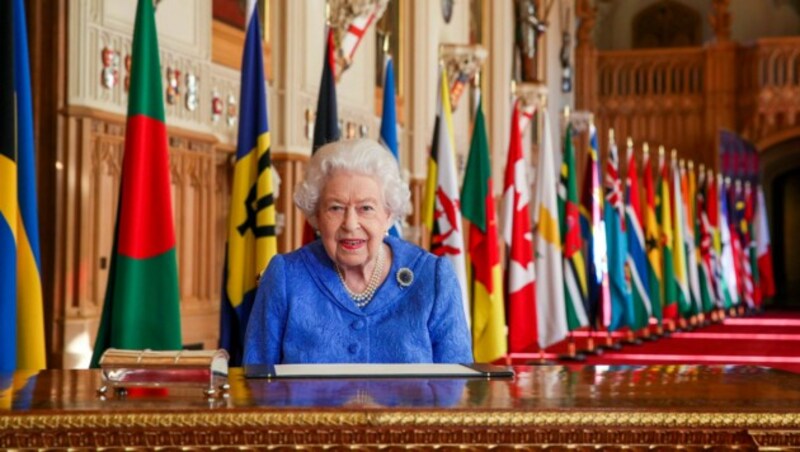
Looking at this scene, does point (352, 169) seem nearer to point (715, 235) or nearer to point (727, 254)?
point (715, 235)

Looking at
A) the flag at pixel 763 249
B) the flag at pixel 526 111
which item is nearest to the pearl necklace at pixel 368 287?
the flag at pixel 526 111

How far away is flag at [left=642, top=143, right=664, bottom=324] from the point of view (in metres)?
17.4

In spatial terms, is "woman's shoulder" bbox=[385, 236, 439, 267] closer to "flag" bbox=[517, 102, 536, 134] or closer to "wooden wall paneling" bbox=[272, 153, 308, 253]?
"wooden wall paneling" bbox=[272, 153, 308, 253]

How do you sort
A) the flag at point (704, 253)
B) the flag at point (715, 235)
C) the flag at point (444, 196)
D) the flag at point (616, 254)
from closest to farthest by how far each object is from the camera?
the flag at point (444, 196), the flag at point (616, 254), the flag at point (704, 253), the flag at point (715, 235)

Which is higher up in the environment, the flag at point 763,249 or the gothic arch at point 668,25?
the gothic arch at point 668,25

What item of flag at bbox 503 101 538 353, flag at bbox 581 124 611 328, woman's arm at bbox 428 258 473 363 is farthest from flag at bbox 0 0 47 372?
flag at bbox 581 124 611 328

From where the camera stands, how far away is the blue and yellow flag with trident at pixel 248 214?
20.2 ft

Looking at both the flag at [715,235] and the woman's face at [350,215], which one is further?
the flag at [715,235]

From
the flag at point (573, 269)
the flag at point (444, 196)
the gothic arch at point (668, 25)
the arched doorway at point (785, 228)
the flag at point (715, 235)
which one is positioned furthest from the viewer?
the arched doorway at point (785, 228)

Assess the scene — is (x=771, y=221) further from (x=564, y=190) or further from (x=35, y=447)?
(x=35, y=447)

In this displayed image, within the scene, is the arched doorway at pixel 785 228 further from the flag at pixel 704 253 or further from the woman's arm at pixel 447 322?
the woman's arm at pixel 447 322

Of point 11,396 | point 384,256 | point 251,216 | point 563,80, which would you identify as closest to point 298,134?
point 251,216

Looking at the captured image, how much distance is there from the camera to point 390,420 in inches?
94.9

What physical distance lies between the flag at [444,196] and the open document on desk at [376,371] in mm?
6394
